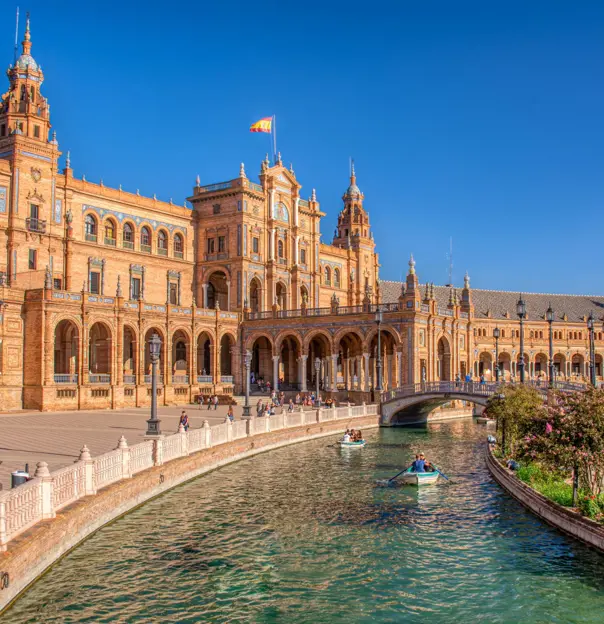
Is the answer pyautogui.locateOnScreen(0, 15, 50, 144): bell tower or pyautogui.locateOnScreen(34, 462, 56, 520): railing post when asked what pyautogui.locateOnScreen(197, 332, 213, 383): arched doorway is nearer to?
pyautogui.locateOnScreen(0, 15, 50, 144): bell tower

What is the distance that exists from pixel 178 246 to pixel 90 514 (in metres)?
51.2

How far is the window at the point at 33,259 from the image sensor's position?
2068 inches

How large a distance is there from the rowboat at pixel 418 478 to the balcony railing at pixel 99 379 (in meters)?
28.8

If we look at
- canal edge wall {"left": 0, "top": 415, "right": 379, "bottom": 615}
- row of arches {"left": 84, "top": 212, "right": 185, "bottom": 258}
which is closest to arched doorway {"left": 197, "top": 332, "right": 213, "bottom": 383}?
row of arches {"left": 84, "top": 212, "right": 185, "bottom": 258}

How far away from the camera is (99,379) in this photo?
5103cm

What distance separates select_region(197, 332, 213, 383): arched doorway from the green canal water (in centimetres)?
3666

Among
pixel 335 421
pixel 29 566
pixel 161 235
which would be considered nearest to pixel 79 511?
pixel 29 566

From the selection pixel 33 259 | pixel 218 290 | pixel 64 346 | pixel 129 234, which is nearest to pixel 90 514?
pixel 33 259

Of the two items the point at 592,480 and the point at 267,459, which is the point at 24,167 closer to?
the point at 267,459

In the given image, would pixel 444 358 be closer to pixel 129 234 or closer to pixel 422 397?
pixel 422 397

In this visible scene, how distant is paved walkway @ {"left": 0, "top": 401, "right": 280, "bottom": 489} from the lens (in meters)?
24.7

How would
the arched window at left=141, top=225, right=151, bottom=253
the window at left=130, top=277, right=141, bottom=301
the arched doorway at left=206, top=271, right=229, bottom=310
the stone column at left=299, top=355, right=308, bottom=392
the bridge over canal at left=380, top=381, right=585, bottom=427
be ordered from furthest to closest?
the arched doorway at left=206, top=271, right=229, bottom=310 → the arched window at left=141, top=225, right=151, bottom=253 → the window at left=130, top=277, right=141, bottom=301 → the stone column at left=299, top=355, right=308, bottom=392 → the bridge over canal at left=380, top=381, right=585, bottom=427

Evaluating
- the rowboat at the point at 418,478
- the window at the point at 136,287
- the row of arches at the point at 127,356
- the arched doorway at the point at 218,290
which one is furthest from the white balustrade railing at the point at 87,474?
the arched doorway at the point at 218,290

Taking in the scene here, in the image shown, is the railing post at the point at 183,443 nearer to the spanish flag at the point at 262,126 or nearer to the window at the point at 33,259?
the window at the point at 33,259
